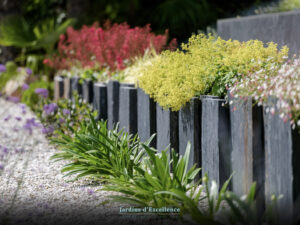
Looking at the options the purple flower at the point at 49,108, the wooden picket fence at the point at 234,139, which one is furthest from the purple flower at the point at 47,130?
the wooden picket fence at the point at 234,139

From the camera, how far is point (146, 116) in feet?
13.9

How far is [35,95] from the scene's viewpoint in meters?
8.28

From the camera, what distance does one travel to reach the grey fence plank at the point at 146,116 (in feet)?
13.6

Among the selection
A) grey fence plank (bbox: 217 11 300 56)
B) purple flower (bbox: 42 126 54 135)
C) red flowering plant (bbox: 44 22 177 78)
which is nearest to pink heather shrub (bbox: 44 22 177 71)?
red flowering plant (bbox: 44 22 177 78)

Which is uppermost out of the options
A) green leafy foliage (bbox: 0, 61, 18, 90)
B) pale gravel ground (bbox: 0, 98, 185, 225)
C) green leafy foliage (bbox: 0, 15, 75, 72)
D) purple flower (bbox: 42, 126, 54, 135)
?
green leafy foliage (bbox: 0, 15, 75, 72)

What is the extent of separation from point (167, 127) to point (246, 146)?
3.54ft

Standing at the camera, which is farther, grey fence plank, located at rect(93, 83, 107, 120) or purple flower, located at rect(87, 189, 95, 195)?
grey fence plank, located at rect(93, 83, 107, 120)

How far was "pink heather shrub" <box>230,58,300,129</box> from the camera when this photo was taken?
245cm

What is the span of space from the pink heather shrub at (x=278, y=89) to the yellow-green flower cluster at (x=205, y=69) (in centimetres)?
17

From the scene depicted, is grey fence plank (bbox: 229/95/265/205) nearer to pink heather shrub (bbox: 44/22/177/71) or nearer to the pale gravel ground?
the pale gravel ground

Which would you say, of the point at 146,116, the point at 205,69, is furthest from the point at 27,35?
the point at 205,69

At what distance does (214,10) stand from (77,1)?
139 inches

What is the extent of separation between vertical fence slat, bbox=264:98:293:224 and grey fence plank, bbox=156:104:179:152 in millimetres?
1211

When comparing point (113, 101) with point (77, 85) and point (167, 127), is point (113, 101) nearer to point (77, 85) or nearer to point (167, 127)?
point (167, 127)
